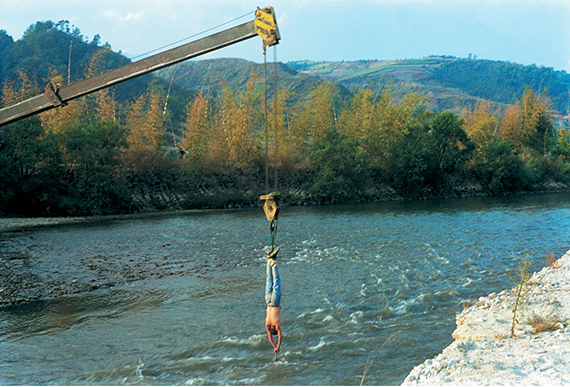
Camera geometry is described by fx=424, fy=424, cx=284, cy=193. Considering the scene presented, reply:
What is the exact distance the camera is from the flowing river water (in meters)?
6.71

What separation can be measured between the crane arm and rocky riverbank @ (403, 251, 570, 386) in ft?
19.3

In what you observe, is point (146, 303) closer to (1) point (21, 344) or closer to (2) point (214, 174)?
(1) point (21, 344)

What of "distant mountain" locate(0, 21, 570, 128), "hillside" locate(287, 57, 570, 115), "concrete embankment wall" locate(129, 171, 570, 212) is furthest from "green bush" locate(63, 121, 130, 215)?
"hillside" locate(287, 57, 570, 115)

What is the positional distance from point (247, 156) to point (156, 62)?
29.5 metres

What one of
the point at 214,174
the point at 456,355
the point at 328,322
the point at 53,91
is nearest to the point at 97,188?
the point at 214,174

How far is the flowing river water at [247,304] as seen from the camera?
6711 millimetres

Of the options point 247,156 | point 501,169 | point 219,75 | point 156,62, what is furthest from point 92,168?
point 219,75

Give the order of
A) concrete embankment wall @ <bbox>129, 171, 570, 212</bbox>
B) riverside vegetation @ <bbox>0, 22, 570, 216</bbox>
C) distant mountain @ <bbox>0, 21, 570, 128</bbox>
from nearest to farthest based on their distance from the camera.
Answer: riverside vegetation @ <bbox>0, 22, 570, 216</bbox> < concrete embankment wall @ <bbox>129, 171, 570, 212</bbox> < distant mountain @ <bbox>0, 21, 570, 128</bbox>

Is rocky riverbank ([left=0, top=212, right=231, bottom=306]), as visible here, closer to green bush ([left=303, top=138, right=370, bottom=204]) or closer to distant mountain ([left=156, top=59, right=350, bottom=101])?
green bush ([left=303, top=138, right=370, bottom=204])

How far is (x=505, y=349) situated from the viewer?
5965 millimetres

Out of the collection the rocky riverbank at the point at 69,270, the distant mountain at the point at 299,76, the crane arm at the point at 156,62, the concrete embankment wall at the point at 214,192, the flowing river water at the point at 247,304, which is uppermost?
the distant mountain at the point at 299,76

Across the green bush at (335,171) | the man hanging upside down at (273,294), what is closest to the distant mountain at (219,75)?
the green bush at (335,171)

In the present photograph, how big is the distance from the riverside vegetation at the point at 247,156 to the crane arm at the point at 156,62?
16.1m

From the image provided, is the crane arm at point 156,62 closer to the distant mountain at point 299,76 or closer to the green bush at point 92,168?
the green bush at point 92,168
